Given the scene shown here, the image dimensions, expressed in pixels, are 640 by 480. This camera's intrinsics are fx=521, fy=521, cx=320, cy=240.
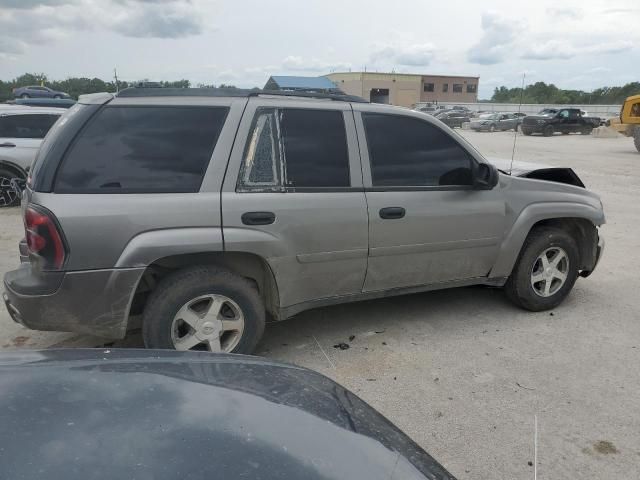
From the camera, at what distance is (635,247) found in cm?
696

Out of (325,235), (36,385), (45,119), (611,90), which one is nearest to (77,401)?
(36,385)

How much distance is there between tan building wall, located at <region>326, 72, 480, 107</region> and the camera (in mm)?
75312

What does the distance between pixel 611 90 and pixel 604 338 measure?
83.5 meters

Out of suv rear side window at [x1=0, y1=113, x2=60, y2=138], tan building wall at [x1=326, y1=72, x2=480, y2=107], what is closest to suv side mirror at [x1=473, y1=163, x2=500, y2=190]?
suv rear side window at [x1=0, y1=113, x2=60, y2=138]

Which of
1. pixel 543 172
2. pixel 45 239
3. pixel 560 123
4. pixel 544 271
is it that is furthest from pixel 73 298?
pixel 560 123

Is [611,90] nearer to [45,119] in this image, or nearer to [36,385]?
[45,119]

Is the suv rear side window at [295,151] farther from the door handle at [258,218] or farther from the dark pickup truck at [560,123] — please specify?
the dark pickup truck at [560,123]

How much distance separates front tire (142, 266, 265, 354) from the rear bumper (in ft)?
0.62

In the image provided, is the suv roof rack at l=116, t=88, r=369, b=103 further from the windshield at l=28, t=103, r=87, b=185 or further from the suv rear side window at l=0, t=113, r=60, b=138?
the suv rear side window at l=0, t=113, r=60, b=138

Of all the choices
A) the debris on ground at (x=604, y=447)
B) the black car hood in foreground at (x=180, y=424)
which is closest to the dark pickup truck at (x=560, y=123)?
the debris on ground at (x=604, y=447)

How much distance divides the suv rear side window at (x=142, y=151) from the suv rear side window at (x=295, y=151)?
28cm

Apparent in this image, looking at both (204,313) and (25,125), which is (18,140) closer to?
(25,125)

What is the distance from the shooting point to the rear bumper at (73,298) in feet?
10.0

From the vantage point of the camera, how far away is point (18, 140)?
909 centimetres
